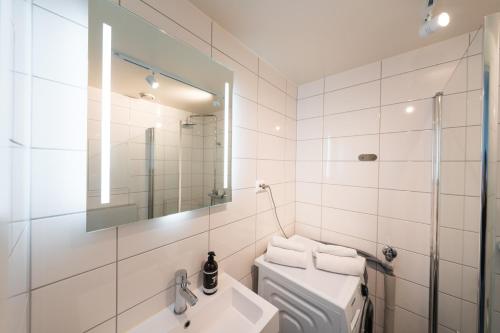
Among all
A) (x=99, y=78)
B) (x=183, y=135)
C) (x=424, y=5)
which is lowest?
(x=183, y=135)

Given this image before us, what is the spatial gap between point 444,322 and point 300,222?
3.30 ft

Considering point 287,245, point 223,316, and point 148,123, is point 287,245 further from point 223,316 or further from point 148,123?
point 148,123

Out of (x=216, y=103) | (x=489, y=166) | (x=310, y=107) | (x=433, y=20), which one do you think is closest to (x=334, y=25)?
(x=433, y=20)

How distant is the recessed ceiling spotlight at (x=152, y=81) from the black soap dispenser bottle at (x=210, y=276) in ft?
2.83

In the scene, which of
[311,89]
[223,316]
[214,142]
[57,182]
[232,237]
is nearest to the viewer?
[57,182]

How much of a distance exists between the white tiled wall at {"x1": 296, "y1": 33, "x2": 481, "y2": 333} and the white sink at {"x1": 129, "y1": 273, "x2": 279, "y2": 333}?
2.88 feet

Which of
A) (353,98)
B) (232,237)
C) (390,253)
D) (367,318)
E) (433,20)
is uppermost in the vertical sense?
(433,20)

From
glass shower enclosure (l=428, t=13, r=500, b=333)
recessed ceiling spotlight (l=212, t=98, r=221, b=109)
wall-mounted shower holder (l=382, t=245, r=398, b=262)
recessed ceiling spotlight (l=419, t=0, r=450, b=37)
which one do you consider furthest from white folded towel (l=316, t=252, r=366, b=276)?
recessed ceiling spotlight (l=419, t=0, r=450, b=37)

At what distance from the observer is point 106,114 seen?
596 mm

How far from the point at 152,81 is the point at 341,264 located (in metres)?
1.43

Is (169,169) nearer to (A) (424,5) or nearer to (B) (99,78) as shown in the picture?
(B) (99,78)

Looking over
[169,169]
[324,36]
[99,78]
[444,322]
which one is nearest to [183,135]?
[169,169]

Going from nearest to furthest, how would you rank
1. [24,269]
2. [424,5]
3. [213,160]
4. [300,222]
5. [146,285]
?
[24,269] < [146,285] < [424,5] < [213,160] < [300,222]

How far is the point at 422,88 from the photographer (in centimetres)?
Answer: 110
